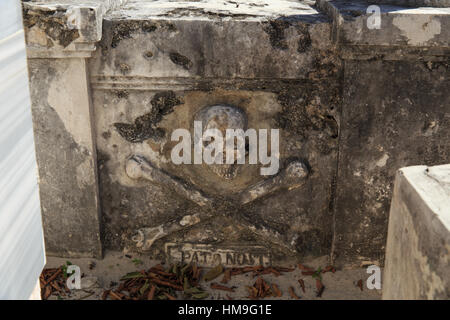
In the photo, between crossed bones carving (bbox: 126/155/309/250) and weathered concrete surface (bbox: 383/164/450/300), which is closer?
weathered concrete surface (bbox: 383/164/450/300)

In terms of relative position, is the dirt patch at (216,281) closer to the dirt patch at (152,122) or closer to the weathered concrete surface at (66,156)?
the weathered concrete surface at (66,156)

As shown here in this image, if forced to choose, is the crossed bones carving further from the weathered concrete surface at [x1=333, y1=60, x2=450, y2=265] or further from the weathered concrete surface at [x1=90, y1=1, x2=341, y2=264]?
the weathered concrete surface at [x1=333, y1=60, x2=450, y2=265]

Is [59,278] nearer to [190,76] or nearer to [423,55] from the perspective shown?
[190,76]

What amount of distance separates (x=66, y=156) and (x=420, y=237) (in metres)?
2.20

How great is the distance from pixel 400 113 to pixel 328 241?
89cm

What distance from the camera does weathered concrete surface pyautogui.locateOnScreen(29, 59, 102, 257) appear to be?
9.15 feet

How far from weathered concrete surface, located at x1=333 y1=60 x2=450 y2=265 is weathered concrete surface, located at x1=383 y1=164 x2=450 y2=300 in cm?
127

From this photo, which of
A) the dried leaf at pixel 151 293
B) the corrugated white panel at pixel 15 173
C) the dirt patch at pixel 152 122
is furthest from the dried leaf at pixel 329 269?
the corrugated white panel at pixel 15 173

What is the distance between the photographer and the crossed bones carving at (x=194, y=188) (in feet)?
9.56

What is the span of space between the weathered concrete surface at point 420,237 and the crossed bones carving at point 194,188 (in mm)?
1355

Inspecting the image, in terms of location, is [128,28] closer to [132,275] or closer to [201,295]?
[132,275]

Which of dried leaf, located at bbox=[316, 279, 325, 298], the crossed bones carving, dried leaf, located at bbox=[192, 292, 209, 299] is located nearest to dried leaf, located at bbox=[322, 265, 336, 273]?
dried leaf, located at bbox=[316, 279, 325, 298]

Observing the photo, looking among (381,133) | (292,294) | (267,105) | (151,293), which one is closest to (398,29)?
(381,133)

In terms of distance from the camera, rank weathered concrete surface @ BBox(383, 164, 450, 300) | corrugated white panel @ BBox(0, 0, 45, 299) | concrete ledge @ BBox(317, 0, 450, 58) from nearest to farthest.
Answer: corrugated white panel @ BBox(0, 0, 45, 299), weathered concrete surface @ BBox(383, 164, 450, 300), concrete ledge @ BBox(317, 0, 450, 58)
